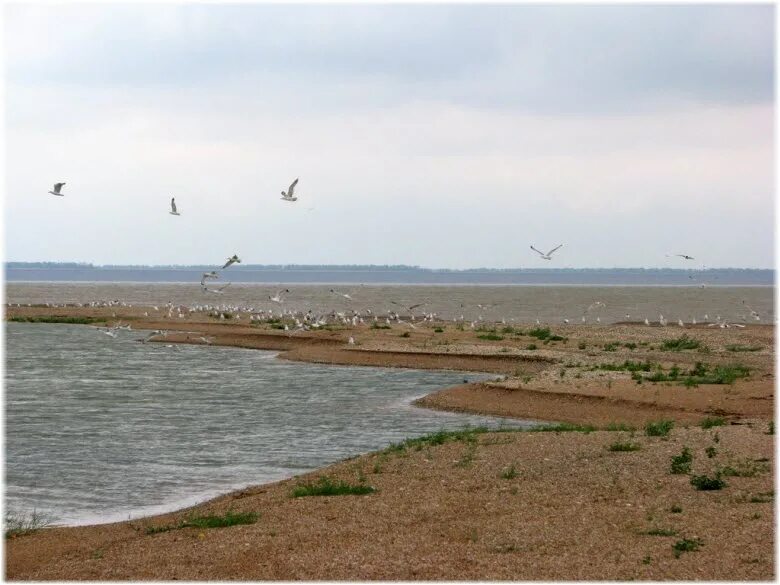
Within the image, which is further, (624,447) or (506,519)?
(624,447)

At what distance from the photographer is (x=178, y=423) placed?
25875mm

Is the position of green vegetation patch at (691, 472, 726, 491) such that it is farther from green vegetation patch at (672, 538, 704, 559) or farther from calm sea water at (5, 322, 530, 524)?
calm sea water at (5, 322, 530, 524)

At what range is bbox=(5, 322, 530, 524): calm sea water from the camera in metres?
18.5

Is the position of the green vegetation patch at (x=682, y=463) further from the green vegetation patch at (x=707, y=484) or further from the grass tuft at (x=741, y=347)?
the grass tuft at (x=741, y=347)

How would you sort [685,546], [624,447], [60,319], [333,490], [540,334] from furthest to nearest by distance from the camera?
[60,319]
[540,334]
[624,447]
[333,490]
[685,546]

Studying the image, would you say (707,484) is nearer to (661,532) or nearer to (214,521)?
(661,532)

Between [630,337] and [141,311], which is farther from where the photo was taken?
[141,311]

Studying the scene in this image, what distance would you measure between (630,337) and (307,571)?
3888 cm

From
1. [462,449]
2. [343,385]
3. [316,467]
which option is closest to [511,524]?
[462,449]

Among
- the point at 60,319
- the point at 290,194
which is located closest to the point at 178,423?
the point at 290,194

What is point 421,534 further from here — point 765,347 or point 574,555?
point 765,347

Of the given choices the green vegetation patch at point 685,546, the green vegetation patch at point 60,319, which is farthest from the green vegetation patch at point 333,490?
the green vegetation patch at point 60,319

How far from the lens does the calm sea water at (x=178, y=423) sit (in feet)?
60.7

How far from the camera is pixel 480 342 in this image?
147 feet
